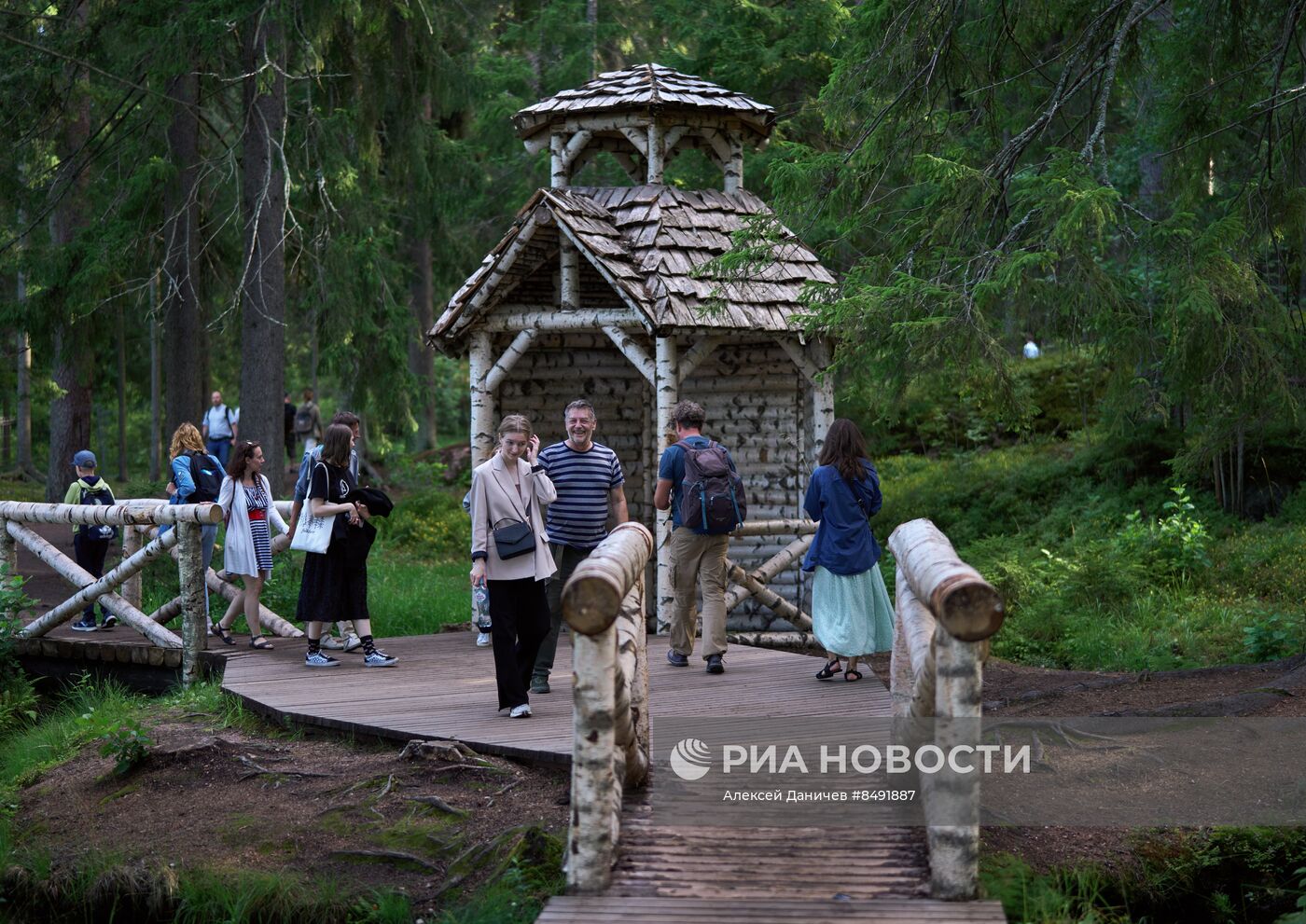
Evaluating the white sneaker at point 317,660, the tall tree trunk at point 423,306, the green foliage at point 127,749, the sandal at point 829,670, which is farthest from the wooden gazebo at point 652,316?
the tall tree trunk at point 423,306

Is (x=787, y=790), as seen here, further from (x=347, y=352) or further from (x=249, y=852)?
(x=347, y=352)

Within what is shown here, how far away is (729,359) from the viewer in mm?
13828

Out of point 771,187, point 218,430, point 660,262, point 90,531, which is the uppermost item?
point 771,187

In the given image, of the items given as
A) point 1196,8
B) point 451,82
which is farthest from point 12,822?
point 451,82

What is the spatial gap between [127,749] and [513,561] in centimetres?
261

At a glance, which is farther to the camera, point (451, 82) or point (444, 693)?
point (451, 82)

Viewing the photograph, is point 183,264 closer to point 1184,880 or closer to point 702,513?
point 702,513

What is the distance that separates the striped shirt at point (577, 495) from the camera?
859cm

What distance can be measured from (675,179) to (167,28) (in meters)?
6.68

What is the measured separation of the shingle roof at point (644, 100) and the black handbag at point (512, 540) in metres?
5.93

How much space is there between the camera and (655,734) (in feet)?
24.1

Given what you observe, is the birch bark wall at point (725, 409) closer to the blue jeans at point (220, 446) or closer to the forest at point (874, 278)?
the forest at point (874, 278)

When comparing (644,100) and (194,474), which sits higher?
(644,100)

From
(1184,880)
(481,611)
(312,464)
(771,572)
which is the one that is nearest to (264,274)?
(481,611)
